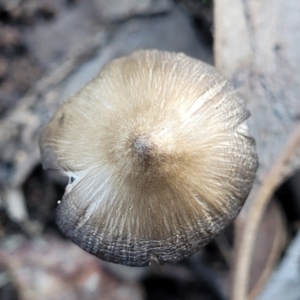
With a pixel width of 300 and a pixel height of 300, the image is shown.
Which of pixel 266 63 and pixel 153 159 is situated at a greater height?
pixel 266 63

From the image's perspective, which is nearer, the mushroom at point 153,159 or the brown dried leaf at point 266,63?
the mushroom at point 153,159

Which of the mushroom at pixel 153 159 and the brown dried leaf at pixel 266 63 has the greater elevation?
the brown dried leaf at pixel 266 63

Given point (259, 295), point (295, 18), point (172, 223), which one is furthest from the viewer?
point (259, 295)

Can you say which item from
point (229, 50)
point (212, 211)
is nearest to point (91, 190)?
point (212, 211)

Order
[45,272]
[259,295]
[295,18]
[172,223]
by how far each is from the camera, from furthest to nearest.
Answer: [45,272], [259,295], [295,18], [172,223]

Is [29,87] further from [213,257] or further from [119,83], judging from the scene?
[213,257]

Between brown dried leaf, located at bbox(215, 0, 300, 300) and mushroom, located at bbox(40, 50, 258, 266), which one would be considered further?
brown dried leaf, located at bbox(215, 0, 300, 300)

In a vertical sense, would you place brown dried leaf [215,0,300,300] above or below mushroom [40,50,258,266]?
above

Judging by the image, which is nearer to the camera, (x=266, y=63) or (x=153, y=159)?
(x=153, y=159)
